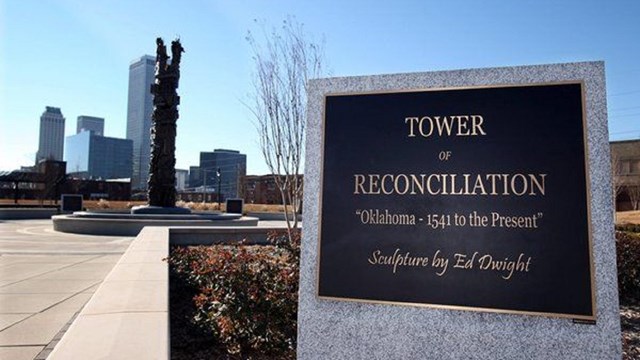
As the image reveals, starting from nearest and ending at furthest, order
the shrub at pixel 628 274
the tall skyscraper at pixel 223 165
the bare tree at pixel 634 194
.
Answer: the shrub at pixel 628 274 < the bare tree at pixel 634 194 < the tall skyscraper at pixel 223 165

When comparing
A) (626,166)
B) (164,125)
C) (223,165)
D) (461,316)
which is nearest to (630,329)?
(461,316)

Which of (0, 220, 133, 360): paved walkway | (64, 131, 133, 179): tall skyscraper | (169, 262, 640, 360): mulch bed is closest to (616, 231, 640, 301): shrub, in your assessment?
(169, 262, 640, 360): mulch bed

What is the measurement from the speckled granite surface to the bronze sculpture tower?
2074 cm

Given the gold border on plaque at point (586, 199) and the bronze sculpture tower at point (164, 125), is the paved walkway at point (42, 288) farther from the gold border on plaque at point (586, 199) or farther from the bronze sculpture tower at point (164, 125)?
the bronze sculpture tower at point (164, 125)

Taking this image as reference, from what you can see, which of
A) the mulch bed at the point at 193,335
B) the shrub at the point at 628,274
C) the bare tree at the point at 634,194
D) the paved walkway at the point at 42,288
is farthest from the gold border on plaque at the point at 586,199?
the bare tree at the point at 634,194

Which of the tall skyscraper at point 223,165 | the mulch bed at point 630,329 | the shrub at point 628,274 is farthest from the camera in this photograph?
the tall skyscraper at point 223,165

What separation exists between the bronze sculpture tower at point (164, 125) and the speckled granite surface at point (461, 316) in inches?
816

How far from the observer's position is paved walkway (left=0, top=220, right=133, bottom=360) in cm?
439

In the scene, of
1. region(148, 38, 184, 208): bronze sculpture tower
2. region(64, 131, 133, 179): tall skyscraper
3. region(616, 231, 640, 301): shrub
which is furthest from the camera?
region(64, 131, 133, 179): tall skyscraper

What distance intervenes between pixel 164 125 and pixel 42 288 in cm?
1699

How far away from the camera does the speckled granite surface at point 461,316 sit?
3018mm

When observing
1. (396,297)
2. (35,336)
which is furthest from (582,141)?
(35,336)

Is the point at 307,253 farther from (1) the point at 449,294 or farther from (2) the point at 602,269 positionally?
(2) the point at 602,269

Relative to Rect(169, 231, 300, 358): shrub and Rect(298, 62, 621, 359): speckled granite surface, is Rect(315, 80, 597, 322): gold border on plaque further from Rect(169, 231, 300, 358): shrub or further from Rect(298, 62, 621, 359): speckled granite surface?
Rect(169, 231, 300, 358): shrub
